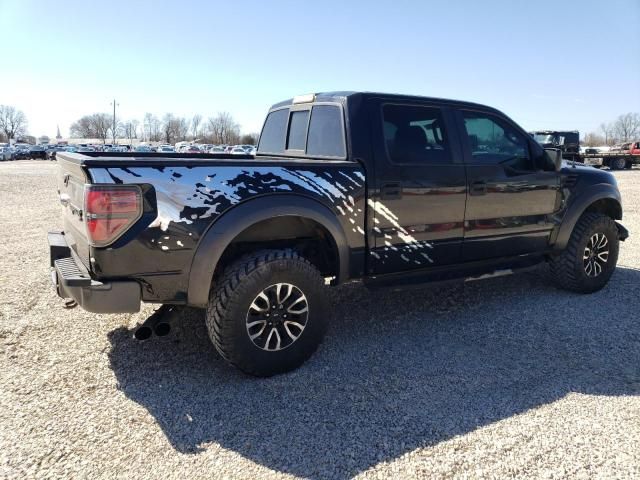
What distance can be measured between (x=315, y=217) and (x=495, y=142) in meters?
2.13

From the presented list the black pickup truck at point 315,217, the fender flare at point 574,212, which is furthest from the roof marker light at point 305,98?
the fender flare at point 574,212

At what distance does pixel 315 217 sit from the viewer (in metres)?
3.46

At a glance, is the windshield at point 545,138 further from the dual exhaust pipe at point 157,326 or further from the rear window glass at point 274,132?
the dual exhaust pipe at point 157,326

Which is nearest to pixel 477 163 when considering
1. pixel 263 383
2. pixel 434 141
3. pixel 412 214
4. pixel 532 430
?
pixel 434 141

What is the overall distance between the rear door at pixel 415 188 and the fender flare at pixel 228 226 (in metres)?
0.64

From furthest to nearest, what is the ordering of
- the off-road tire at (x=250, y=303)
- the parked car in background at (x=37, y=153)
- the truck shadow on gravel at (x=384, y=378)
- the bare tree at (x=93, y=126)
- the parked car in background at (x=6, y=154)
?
the bare tree at (x=93, y=126), the parked car in background at (x=37, y=153), the parked car in background at (x=6, y=154), the off-road tire at (x=250, y=303), the truck shadow on gravel at (x=384, y=378)

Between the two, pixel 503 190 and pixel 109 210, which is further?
pixel 503 190

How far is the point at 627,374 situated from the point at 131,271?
136 inches

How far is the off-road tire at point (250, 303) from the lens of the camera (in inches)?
126

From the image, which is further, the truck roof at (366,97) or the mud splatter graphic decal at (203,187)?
the truck roof at (366,97)

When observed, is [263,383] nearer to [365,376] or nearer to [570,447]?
[365,376]

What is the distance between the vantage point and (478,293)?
17.4 feet

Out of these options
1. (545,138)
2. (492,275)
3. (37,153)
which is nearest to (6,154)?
(37,153)

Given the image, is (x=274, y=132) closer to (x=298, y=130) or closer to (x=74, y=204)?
(x=298, y=130)
